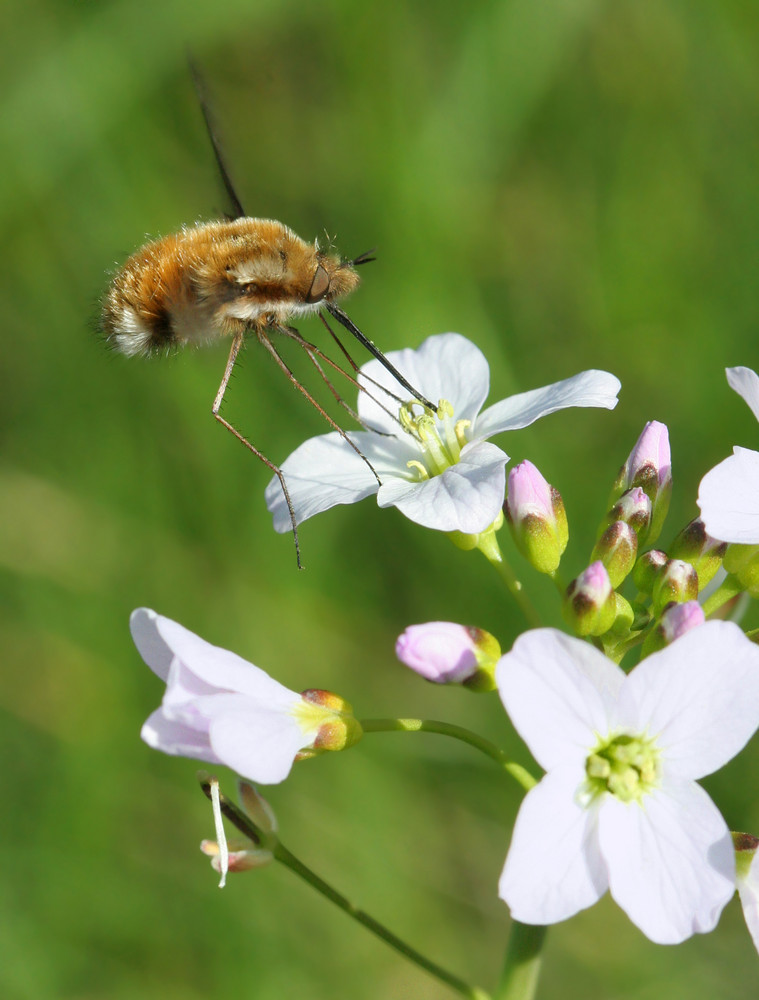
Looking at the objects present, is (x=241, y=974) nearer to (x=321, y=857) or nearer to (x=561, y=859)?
(x=321, y=857)

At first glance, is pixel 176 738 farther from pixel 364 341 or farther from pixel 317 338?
pixel 317 338

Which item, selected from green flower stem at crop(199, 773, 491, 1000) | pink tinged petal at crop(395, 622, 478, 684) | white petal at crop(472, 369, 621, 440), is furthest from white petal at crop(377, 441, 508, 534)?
green flower stem at crop(199, 773, 491, 1000)

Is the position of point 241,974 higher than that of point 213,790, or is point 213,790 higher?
point 213,790

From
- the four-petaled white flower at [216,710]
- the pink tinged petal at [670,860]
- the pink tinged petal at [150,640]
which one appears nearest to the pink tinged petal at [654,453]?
the pink tinged petal at [670,860]

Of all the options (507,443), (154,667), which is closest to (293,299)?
(154,667)

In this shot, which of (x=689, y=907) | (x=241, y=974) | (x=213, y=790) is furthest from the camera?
(x=241, y=974)

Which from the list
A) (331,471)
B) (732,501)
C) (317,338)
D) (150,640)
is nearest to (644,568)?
(732,501)
